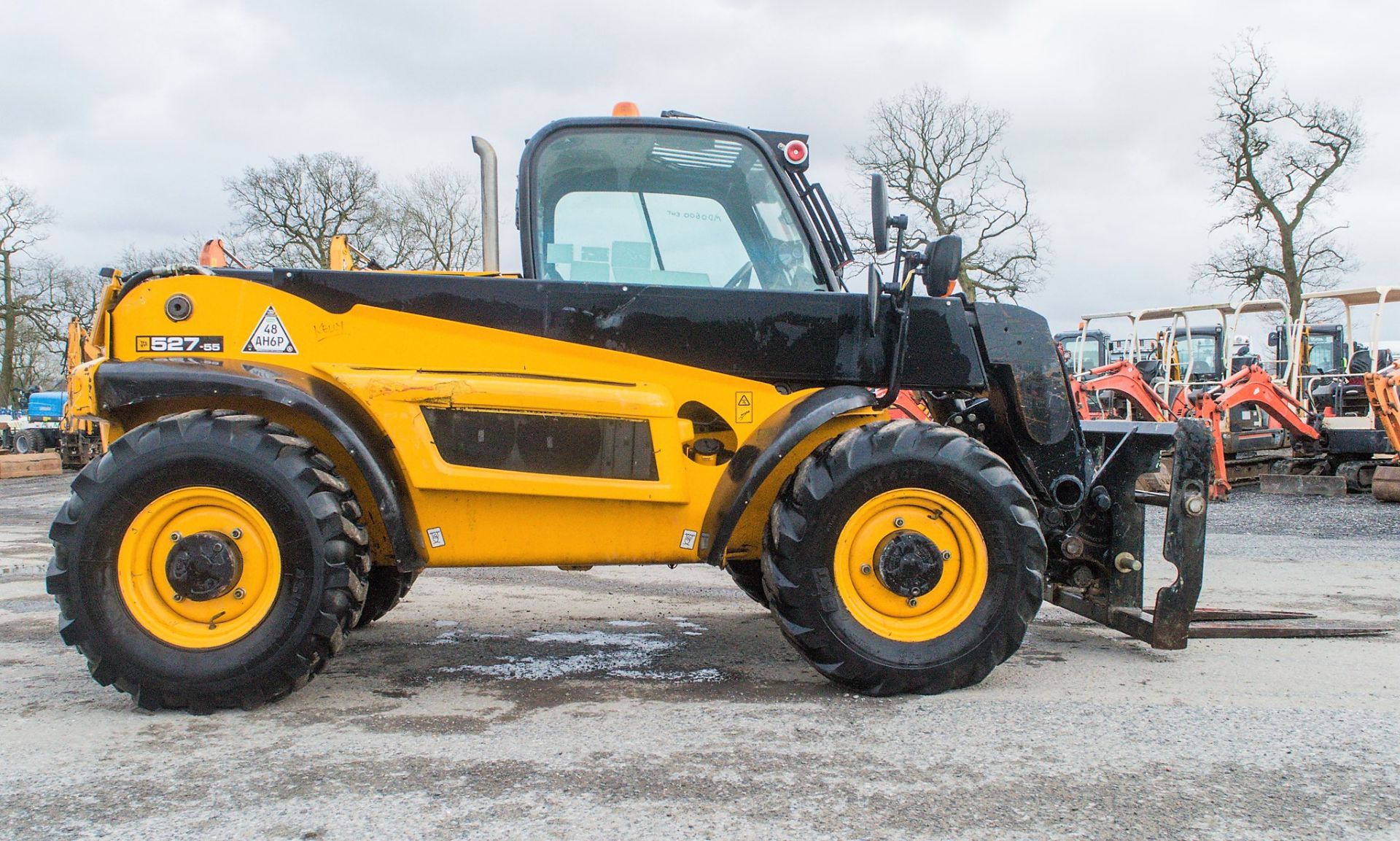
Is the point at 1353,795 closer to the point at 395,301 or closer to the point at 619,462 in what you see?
the point at 619,462

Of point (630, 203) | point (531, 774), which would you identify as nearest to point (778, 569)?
point (531, 774)

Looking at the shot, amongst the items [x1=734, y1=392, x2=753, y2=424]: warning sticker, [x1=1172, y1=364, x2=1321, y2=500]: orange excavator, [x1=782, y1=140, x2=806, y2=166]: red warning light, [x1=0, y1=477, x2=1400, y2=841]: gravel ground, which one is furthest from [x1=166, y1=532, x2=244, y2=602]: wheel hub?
[x1=1172, y1=364, x2=1321, y2=500]: orange excavator

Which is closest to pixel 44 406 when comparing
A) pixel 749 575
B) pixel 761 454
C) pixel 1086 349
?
pixel 1086 349

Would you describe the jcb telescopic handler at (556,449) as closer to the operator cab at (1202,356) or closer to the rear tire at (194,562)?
the rear tire at (194,562)

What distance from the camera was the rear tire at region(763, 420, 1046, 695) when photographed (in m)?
3.89

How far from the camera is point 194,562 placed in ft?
12.1

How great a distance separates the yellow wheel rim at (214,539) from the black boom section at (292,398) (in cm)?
37

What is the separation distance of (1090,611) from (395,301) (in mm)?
3279

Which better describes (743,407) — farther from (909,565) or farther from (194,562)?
(194,562)

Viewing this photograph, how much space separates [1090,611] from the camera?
189 inches

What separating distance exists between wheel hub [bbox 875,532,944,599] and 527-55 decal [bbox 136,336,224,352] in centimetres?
258

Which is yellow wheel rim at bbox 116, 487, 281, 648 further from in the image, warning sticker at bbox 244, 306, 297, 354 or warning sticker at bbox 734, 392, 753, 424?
warning sticker at bbox 734, 392, 753, 424

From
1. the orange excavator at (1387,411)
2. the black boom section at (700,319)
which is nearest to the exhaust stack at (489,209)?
the black boom section at (700,319)

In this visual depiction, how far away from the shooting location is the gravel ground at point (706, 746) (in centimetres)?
276
